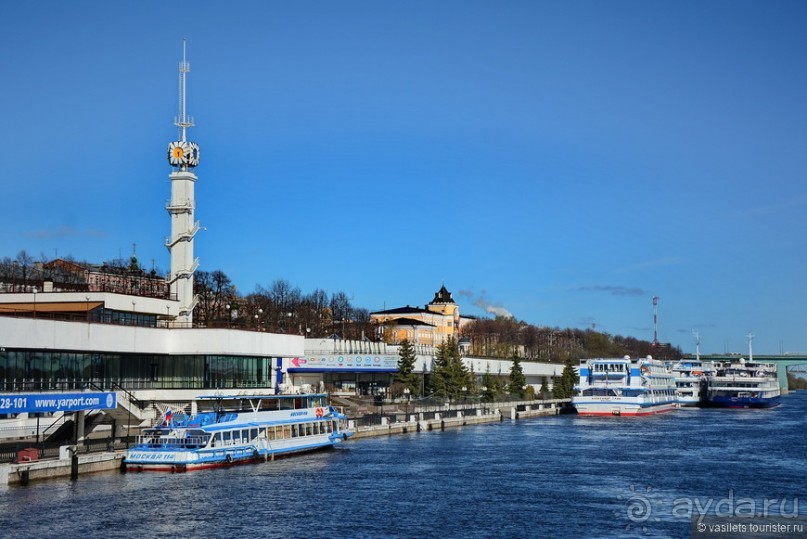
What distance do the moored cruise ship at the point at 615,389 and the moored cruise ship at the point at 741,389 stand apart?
30299mm

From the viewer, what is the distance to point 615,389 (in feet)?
436

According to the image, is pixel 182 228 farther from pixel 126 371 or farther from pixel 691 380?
pixel 691 380

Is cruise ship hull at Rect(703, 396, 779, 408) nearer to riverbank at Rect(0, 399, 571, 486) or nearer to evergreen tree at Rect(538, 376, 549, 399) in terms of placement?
riverbank at Rect(0, 399, 571, 486)

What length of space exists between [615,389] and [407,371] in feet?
96.4

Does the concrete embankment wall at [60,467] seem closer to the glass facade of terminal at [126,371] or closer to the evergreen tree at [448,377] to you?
the glass facade of terminal at [126,371]

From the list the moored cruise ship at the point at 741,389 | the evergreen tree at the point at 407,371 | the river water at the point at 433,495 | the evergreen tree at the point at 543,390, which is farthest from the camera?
the evergreen tree at the point at 543,390

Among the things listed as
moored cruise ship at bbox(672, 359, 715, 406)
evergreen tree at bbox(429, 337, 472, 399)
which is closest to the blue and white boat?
evergreen tree at bbox(429, 337, 472, 399)

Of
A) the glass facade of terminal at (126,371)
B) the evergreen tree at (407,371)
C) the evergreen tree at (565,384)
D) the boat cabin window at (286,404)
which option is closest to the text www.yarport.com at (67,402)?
the glass facade of terminal at (126,371)

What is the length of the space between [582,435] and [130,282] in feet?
174

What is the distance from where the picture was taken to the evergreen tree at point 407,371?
427ft

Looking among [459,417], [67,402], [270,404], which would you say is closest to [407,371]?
[459,417]

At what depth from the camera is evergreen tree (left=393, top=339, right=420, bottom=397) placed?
13012 cm

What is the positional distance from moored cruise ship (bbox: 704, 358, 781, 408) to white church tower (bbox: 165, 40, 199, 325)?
10801 cm

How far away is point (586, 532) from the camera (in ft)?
135
